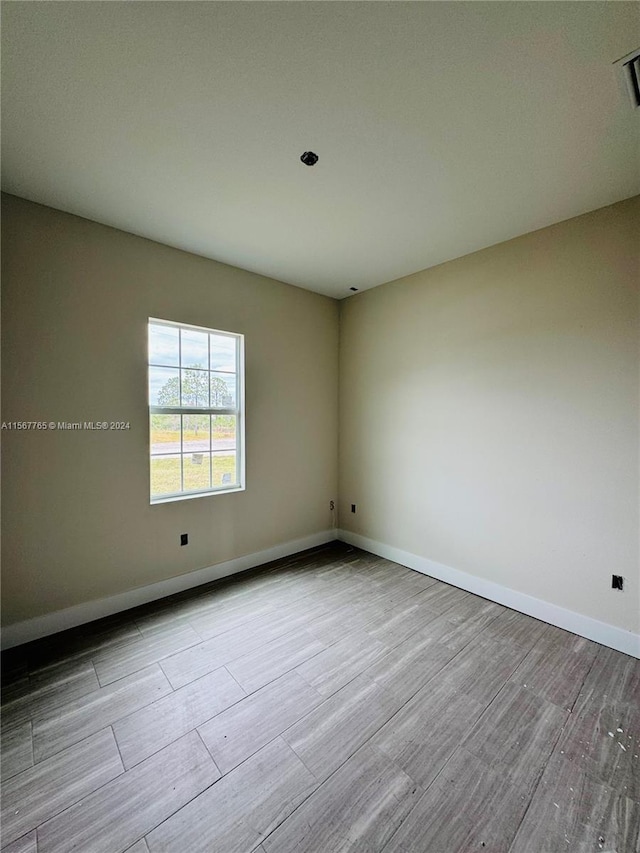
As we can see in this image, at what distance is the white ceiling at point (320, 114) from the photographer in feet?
3.94

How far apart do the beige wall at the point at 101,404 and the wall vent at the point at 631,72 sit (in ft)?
8.90

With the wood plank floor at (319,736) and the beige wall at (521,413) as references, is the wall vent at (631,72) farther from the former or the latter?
the wood plank floor at (319,736)

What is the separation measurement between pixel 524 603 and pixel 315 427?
2.49m

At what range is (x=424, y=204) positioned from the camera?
87.8 inches

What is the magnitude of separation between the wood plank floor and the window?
1093mm

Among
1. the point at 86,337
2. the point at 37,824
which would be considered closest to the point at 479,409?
the point at 86,337

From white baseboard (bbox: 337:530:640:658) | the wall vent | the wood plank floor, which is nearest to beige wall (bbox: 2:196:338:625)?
the wood plank floor

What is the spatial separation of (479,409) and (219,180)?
253 centimetres

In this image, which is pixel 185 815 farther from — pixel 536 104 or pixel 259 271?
pixel 259 271

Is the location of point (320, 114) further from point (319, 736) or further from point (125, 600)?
point (125, 600)

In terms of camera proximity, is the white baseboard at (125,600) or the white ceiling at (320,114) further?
the white baseboard at (125,600)

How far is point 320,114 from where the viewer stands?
1559 millimetres

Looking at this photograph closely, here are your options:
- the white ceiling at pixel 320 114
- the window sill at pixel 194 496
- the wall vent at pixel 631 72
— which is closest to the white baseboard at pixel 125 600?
the window sill at pixel 194 496

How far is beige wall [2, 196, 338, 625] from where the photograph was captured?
2.19 meters
